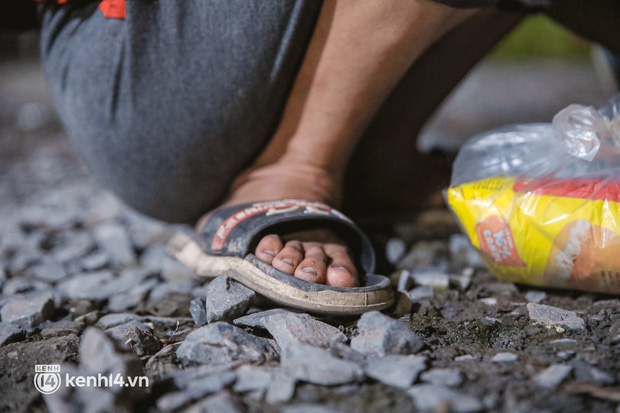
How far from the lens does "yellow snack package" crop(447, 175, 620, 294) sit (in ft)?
2.34

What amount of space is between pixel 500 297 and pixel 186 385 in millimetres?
554

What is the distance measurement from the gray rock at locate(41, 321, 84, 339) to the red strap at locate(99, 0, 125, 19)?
0.53 m

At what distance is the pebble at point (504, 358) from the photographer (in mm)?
602

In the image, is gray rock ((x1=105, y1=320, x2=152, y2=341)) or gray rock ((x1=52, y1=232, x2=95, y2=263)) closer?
gray rock ((x1=105, y1=320, x2=152, y2=341))

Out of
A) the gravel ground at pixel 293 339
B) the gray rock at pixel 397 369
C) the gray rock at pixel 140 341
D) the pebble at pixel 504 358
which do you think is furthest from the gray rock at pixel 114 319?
the pebble at pixel 504 358

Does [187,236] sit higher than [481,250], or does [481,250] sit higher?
[481,250]

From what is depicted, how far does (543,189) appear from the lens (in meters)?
0.77

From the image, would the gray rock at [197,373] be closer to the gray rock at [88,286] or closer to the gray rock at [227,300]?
the gray rock at [227,300]

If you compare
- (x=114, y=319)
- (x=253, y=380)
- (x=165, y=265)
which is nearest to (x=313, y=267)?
(x=253, y=380)

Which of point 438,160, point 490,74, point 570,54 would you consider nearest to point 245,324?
point 438,160

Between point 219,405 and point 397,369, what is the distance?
0.21m

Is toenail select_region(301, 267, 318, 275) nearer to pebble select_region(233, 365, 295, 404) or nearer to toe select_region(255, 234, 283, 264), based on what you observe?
toe select_region(255, 234, 283, 264)

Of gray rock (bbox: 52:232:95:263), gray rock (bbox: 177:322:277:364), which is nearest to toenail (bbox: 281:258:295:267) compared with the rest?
gray rock (bbox: 177:322:277:364)

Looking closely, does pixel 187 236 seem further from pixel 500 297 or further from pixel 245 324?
pixel 500 297
